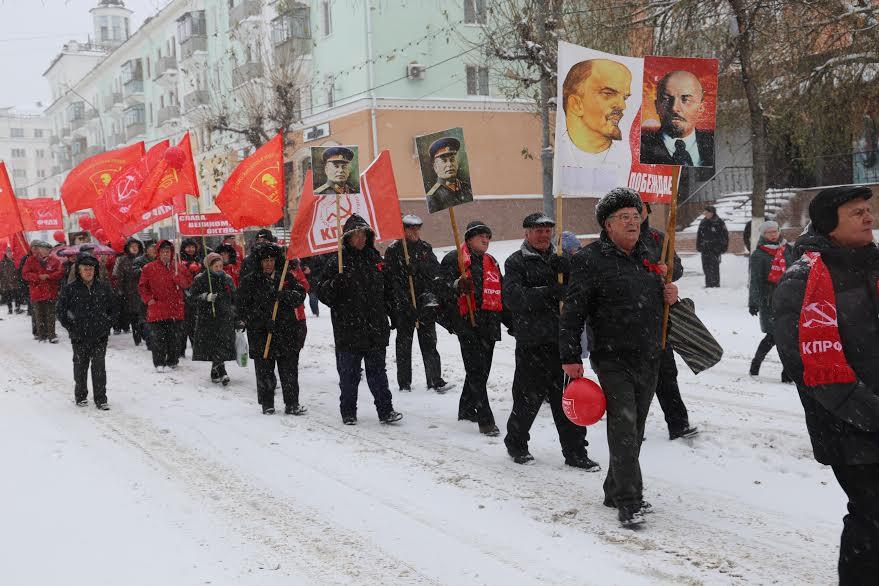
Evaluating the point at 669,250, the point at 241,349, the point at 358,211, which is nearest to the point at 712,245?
the point at 358,211

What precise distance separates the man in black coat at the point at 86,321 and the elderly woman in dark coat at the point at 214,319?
4.63 feet

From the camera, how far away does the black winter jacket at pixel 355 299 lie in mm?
7844

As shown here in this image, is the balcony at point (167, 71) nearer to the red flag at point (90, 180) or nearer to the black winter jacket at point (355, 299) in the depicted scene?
the red flag at point (90, 180)

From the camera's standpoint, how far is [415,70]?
104ft

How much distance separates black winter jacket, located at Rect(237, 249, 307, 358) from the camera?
28.4 feet

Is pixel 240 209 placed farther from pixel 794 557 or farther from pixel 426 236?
pixel 426 236

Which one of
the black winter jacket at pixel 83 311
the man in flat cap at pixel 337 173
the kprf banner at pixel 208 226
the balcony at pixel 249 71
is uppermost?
the balcony at pixel 249 71

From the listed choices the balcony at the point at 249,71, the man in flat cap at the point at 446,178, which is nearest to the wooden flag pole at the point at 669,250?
the man in flat cap at the point at 446,178

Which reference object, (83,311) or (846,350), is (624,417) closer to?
(846,350)

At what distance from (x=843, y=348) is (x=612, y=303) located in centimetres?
170

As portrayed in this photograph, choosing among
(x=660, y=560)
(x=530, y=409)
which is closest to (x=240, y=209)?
(x=530, y=409)

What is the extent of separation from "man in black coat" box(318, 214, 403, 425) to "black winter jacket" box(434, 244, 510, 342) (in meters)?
0.57

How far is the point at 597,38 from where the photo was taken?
16.0 m

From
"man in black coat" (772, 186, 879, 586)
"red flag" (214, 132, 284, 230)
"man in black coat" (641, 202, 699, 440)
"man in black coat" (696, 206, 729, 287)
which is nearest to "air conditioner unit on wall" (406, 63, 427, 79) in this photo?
"man in black coat" (696, 206, 729, 287)
